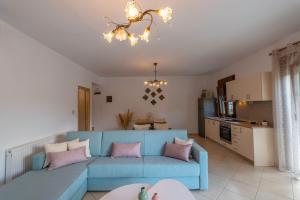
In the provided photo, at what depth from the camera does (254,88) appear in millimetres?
3910

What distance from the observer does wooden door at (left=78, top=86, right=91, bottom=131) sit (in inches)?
221

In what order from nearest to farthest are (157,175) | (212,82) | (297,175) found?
(157,175) → (297,175) → (212,82)

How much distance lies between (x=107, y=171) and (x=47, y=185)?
0.82 meters

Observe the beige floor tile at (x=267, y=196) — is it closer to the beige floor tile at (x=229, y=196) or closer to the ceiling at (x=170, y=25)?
the beige floor tile at (x=229, y=196)

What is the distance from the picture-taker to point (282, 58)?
3365 millimetres

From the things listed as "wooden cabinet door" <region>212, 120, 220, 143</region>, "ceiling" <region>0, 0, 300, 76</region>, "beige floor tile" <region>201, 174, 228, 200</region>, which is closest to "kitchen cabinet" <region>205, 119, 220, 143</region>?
"wooden cabinet door" <region>212, 120, 220, 143</region>

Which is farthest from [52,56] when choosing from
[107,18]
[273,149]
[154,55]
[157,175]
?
Result: [273,149]

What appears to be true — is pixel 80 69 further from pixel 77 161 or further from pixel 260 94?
pixel 260 94

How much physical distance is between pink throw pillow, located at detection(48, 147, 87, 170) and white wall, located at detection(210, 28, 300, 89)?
4306mm

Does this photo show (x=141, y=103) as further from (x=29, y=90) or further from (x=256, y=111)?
(x=29, y=90)

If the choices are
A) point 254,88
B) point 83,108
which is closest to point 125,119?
point 83,108

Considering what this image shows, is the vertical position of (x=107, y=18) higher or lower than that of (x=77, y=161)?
higher

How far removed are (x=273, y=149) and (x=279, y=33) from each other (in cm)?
235

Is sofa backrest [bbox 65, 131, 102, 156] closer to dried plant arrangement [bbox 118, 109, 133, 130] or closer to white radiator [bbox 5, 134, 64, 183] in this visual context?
white radiator [bbox 5, 134, 64, 183]
